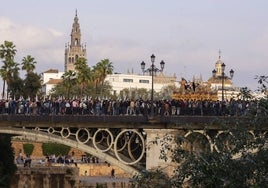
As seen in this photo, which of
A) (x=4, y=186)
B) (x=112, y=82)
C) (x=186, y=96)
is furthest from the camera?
(x=112, y=82)

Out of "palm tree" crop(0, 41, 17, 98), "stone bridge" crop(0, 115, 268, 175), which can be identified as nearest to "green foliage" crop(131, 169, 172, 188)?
"stone bridge" crop(0, 115, 268, 175)

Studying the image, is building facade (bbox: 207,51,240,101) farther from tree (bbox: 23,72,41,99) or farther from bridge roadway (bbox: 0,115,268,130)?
Result: tree (bbox: 23,72,41,99)

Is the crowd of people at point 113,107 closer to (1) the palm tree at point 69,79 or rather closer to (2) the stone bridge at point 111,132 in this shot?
(2) the stone bridge at point 111,132

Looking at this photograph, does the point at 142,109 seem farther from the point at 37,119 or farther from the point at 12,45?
the point at 12,45

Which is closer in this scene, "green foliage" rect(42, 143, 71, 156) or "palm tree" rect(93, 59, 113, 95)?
"green foliage" rect(42, 143, 71, 156)

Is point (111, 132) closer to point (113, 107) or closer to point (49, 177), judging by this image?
point (113, 107)

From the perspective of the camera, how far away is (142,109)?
3516cm

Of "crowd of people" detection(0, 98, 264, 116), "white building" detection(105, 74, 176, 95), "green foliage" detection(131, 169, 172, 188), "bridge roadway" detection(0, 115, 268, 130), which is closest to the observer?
"green foliage" detection(131, 169, 172, 188)

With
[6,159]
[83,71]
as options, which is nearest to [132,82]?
[83,71]

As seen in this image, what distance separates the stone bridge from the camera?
31.9m

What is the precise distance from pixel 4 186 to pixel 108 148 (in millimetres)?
7915

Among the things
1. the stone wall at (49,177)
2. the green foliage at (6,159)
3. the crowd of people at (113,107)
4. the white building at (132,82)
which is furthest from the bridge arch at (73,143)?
the white building at (132,82)

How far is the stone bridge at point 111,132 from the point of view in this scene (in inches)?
1256

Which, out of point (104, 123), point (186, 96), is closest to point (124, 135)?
point (104, 123)
